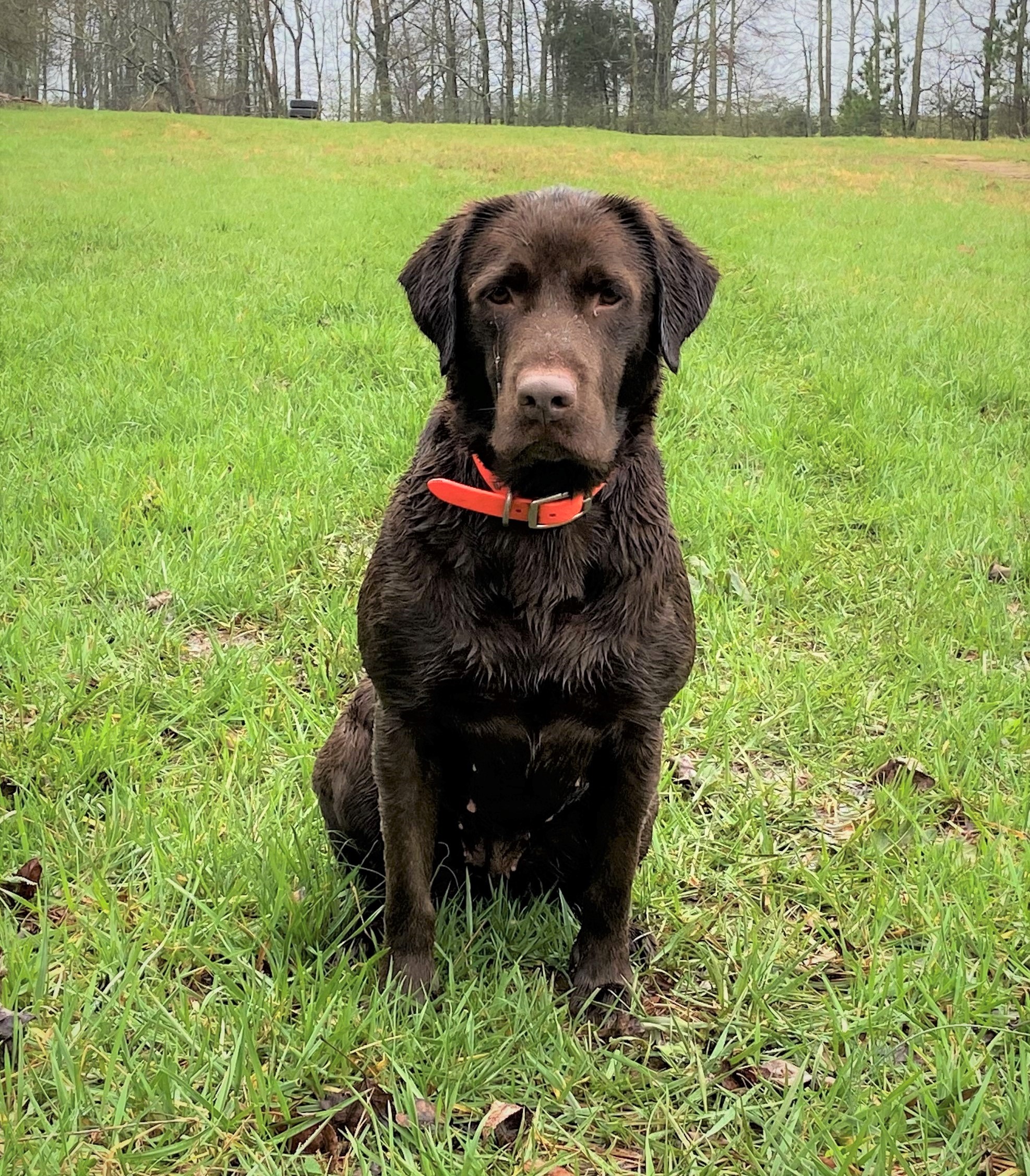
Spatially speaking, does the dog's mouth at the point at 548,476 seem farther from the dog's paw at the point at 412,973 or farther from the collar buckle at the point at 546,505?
the dog's paw at the point at 412,973

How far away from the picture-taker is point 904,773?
300 cm

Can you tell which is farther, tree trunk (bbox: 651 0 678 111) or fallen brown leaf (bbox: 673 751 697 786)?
tree trunk (bbox: 651 0 678 111)

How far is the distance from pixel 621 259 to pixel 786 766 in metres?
1.74

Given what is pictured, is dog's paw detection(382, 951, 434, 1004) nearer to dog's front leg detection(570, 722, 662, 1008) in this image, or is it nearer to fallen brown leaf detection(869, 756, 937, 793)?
dog's front leg detection(570, 722, 662, 1008)

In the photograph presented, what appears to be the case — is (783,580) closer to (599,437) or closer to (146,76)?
(599,437)

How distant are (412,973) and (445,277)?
4.96 feet

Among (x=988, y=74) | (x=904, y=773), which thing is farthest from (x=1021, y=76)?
(x=904, y=773)

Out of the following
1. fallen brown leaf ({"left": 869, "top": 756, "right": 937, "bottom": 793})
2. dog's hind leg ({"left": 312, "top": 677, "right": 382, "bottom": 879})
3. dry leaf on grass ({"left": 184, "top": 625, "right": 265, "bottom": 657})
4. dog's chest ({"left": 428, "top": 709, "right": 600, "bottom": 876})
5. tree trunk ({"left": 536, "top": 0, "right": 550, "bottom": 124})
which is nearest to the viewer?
dog's chest ({"left": 428, "top": 709, "right": 600, "bottom": 876})

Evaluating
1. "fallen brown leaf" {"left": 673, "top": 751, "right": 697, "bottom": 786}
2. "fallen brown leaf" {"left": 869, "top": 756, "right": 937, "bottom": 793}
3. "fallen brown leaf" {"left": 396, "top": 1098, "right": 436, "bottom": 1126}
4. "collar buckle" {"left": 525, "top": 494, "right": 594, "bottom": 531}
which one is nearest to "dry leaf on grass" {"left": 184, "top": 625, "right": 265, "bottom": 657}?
"fallen brown leaf" {"left": 673, "top": 751, "right": 697, "bottom": 786}

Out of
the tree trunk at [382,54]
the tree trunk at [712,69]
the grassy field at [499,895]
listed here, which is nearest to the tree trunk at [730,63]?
the tree trunk at [712,69]

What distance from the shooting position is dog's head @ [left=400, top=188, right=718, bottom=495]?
2.00 meters

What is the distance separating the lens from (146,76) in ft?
162

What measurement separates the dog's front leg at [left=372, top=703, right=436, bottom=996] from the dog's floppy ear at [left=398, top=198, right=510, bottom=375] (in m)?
0.80

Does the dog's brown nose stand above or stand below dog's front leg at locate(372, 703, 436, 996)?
above
